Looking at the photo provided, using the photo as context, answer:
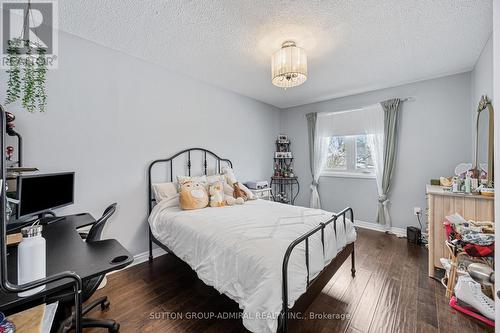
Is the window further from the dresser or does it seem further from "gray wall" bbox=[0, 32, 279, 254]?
"gray wall" bbox=[0, 32, 279, 254]

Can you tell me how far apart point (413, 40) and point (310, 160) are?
101 inches

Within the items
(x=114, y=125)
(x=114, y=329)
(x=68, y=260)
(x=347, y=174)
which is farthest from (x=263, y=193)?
(x=68, y=260)

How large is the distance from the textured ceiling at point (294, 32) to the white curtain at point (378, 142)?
2.43 feet

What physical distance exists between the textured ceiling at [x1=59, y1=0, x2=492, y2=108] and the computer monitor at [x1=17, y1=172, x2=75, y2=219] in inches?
56.0

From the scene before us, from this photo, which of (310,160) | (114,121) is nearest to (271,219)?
(114,121)

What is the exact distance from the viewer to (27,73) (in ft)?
5.63

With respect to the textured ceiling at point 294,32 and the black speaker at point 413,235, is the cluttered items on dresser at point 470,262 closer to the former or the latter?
the black speaker at point 413,235

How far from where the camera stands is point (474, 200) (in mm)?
2018

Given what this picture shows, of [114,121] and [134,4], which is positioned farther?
[114,121]

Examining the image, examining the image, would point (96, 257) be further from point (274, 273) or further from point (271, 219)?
point (271, 219)

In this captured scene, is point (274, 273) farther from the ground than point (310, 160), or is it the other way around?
point (310, 160)

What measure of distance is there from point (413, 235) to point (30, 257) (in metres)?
4.04

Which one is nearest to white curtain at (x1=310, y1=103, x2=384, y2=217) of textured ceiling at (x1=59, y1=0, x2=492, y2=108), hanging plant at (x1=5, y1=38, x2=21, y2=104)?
textured ceiling at (x1=59, y1=0, x2=492, y2=108)

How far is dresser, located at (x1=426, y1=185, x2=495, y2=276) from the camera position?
1.99 metres
